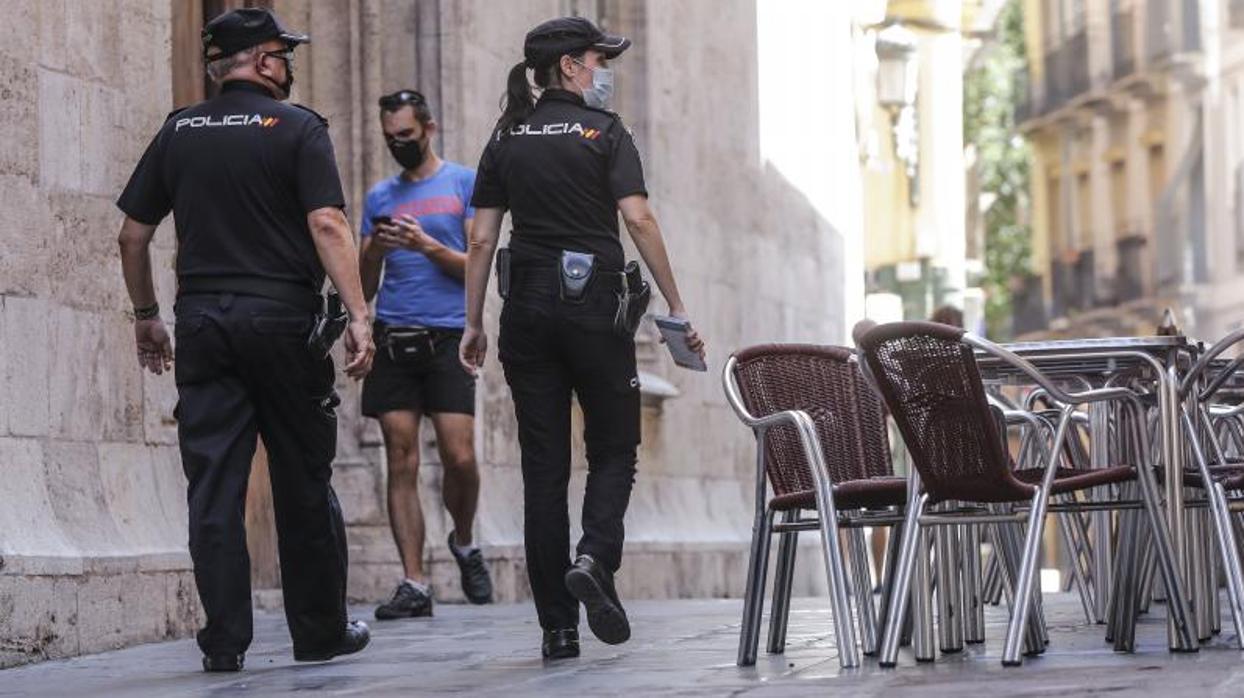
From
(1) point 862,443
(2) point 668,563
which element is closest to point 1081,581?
(1) point 862,443

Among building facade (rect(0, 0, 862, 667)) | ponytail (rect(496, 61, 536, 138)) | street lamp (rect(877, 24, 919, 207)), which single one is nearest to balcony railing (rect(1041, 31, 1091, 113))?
street lamp (rect(877, 24, 919, 207))

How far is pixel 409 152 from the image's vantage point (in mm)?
12383

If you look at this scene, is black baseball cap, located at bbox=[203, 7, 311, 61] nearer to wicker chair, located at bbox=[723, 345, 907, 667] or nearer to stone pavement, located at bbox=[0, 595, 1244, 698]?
wicker chair, located at bbox=[723, 345, 907, 667]

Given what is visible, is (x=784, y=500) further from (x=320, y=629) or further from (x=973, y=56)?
(x=973, y=56)

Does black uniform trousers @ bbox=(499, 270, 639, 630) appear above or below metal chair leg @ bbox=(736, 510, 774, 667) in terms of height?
above

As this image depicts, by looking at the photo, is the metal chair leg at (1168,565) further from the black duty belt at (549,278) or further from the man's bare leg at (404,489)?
the man's bare leg at (404,489)

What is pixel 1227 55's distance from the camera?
53188 mm

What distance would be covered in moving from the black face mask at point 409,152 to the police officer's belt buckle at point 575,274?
123 inches

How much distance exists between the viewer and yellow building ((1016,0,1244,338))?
53.2m

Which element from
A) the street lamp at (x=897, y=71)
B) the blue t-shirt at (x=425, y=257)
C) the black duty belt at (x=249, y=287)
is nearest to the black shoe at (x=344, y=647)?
the black duty belt at (x=249, y=287)

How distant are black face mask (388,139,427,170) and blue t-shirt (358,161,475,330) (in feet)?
0.28

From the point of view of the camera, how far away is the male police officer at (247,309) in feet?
30.0

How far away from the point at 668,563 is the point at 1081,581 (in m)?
6.22

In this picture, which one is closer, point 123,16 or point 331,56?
point 123,16
